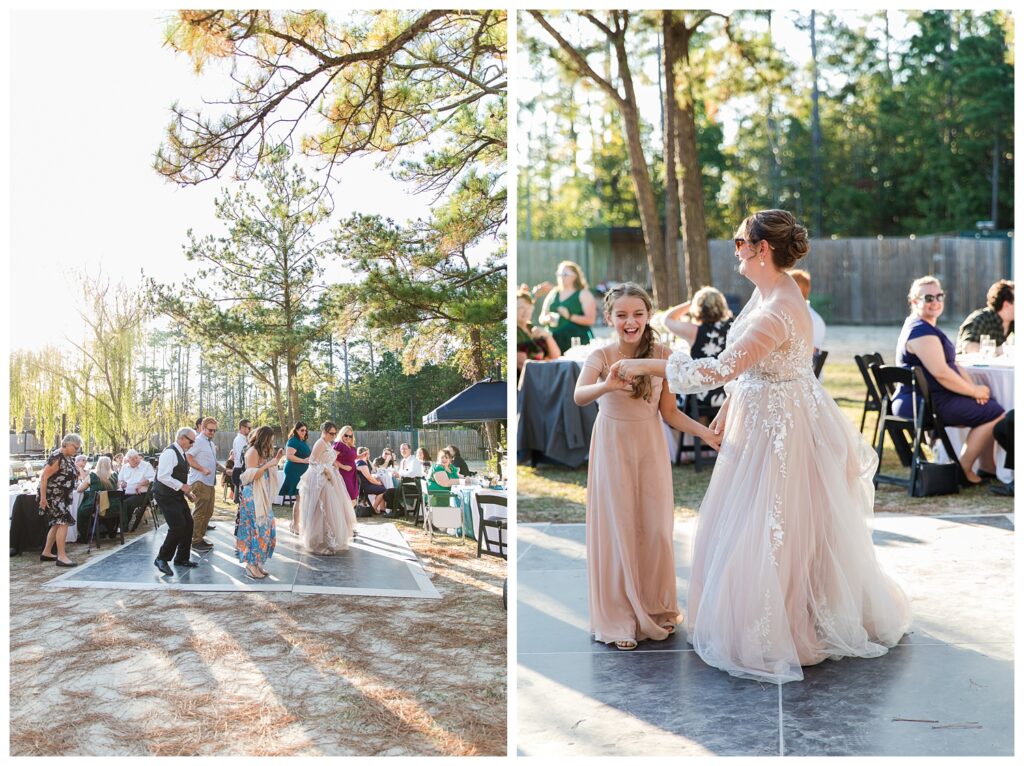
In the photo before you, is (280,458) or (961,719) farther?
(280,458)

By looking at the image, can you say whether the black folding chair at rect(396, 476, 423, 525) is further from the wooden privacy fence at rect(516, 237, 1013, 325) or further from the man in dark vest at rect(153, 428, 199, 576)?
the wooden privacy fence at rect(516, 237, 1013, 325)

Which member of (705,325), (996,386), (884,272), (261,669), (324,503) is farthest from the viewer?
(884,272)

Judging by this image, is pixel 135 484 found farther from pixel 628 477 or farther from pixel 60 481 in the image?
pixel 628 477

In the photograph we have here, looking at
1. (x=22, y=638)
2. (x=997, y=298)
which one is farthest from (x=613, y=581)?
(x=997, y=298)

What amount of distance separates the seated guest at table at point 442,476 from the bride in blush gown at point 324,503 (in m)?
0.29

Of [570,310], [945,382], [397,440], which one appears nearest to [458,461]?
[397,440]

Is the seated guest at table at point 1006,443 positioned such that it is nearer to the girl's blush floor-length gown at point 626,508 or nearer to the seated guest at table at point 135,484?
the girl's blush floor-length gown at point 626,508

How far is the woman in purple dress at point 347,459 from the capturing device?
135 inches

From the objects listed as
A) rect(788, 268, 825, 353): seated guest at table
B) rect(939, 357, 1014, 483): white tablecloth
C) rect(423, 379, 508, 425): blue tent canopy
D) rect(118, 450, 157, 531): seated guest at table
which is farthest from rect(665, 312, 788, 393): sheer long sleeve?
rect(939, 357, 1014, 483): white tablecloth

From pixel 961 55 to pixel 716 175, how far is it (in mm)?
7114

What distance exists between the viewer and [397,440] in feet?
11.2

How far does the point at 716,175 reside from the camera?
1196 inches

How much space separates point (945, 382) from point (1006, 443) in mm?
540

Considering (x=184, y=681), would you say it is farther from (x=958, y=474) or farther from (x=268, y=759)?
(x=958, y=474)
